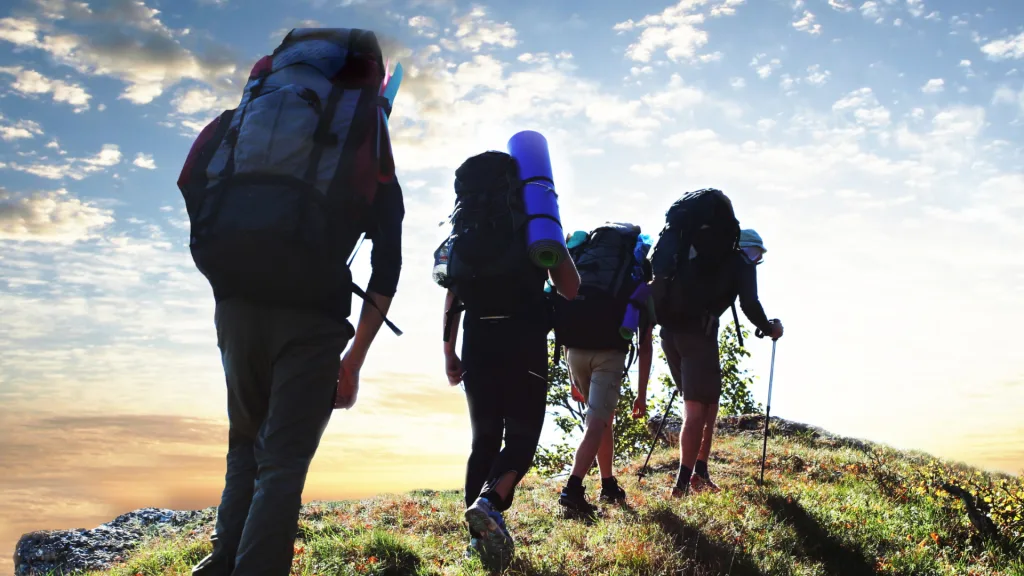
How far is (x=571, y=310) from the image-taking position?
6598 millimetres

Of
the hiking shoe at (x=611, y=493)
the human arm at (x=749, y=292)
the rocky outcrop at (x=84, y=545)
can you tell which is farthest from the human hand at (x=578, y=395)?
the rocky outcrop at (x=84, y=545)

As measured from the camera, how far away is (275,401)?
312 cm

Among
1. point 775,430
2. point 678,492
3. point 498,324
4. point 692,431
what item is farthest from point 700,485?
point 775,430

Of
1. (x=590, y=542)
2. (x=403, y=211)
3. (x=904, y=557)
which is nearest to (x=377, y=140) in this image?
(x=403, y=211)

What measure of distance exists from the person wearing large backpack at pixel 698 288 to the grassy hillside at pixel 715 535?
0.95 m

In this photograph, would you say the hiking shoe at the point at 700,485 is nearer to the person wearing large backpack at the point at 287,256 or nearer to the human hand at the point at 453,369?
the human hand at the point at 453,369

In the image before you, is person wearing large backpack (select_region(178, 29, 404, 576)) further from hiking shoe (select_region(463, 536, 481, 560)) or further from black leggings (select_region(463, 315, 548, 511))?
hiking shoe (select_region(463, 536, 481, 560))

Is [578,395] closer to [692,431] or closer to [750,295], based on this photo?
[692,431]

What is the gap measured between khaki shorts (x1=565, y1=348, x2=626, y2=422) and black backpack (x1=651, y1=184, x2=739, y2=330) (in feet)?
2.76

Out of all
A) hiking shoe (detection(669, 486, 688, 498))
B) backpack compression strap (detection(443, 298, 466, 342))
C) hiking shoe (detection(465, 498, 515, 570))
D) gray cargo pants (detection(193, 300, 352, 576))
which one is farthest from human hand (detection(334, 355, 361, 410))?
hiking shoe (detection(669, 486, 688, 498))

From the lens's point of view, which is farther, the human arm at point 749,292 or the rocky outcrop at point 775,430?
the rocky outcrop at point 775,430

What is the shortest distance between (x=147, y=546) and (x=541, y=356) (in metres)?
5.61

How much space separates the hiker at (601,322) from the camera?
6.47m

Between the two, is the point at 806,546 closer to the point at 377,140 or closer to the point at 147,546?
the point at 377,140
